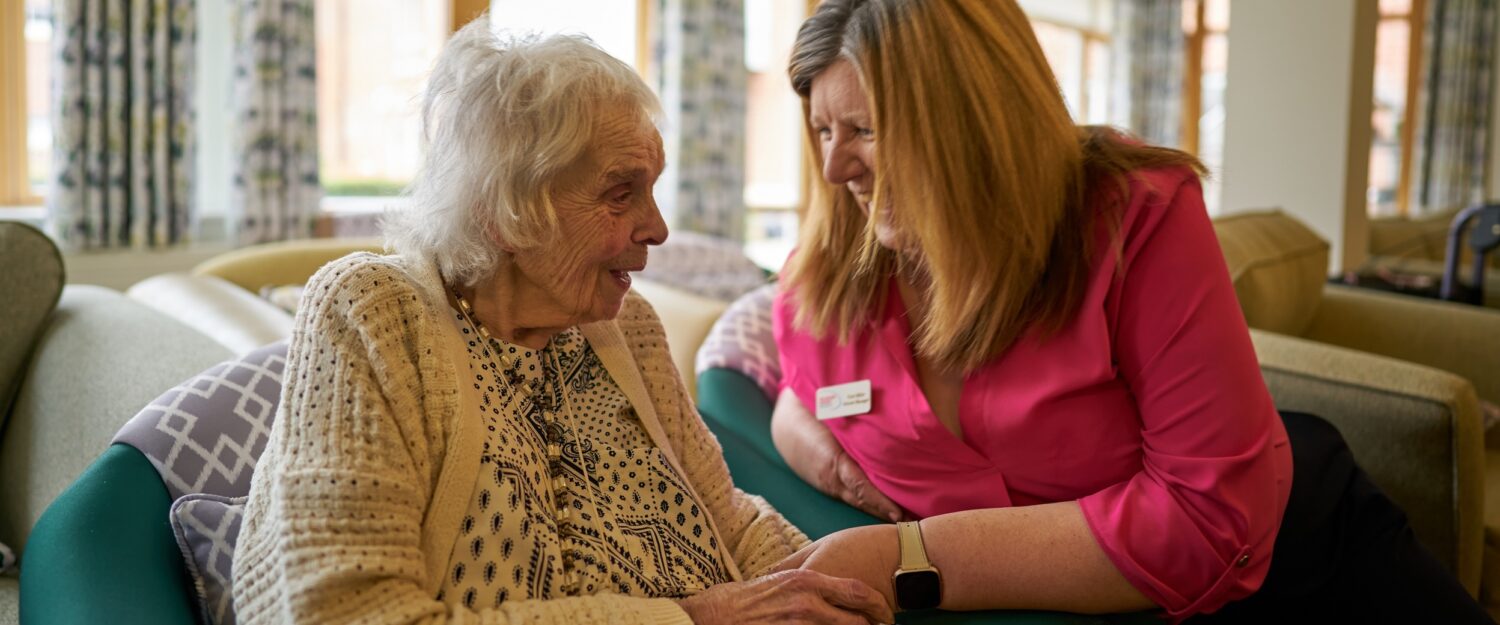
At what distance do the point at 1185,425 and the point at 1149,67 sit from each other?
9709 millimetres

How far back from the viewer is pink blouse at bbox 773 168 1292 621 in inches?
53.7

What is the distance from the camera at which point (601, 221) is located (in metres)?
1.29

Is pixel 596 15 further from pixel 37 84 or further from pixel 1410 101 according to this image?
pixel 1410 101

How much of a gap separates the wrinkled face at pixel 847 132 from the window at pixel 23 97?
14.2 feet

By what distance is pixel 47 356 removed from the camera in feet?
6.48

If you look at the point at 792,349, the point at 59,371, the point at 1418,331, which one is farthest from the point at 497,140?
the point at 1418,331

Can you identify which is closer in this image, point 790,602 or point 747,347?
point 790,602

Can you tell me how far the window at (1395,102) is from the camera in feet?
31.3

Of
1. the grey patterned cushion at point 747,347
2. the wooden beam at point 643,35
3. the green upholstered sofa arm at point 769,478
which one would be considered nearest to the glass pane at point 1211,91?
the wooden beam at point 643,35

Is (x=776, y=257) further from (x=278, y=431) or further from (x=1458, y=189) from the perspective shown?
(x=278, y=431)

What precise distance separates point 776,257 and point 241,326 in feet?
20.4

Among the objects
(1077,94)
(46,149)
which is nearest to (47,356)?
(46,149)

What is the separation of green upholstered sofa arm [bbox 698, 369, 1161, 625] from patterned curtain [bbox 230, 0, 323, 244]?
11.8ft

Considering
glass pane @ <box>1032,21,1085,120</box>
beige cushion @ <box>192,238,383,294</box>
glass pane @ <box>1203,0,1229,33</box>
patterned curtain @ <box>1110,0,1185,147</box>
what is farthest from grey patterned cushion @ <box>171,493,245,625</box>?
glass pane @ <box>1203,0,1229,33</box>
